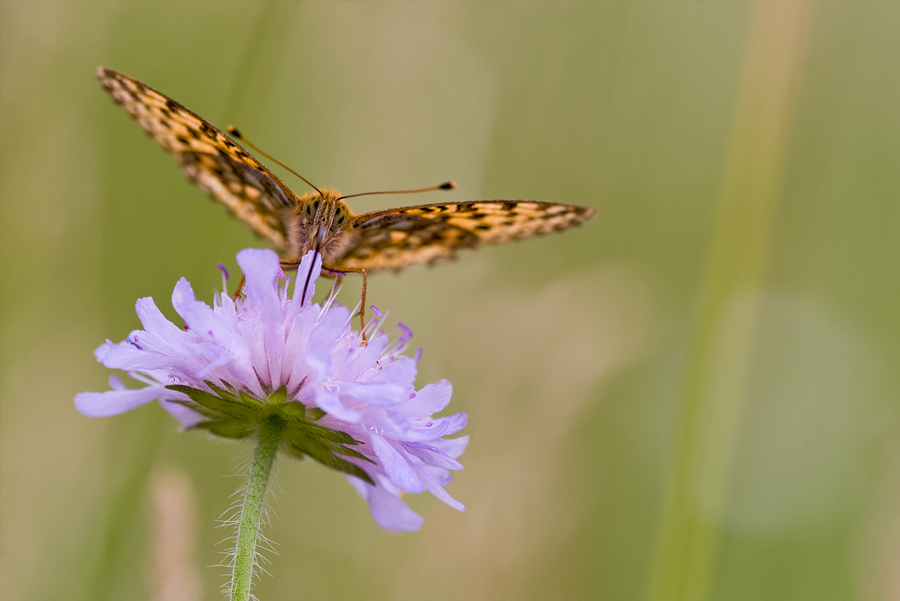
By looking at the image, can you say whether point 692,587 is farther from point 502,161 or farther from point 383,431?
point 502,161

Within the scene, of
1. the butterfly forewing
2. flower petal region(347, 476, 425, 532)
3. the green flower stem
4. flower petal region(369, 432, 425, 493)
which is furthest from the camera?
the butterfly forewing

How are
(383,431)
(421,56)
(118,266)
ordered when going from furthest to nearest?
(421,56) → (118,266) → (383,431)

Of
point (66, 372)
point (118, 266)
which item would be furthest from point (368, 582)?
point (118, 266)

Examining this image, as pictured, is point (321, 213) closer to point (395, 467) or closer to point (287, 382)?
point (287, 382)

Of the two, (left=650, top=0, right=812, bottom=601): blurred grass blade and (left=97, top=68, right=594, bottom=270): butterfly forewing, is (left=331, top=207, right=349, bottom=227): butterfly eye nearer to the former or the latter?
(left=97, top=68, right=594, bottom=270): butterfly forewing

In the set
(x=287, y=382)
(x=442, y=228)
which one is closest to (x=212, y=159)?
(x=442, y=228)

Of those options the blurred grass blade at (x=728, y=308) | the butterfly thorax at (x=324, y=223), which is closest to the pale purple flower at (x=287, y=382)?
the butterfly thorax at (x=324, y=223)

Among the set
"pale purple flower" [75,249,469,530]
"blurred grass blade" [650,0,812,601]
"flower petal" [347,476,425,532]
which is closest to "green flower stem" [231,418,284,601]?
"pale purple flower" [75,249,469,530]
